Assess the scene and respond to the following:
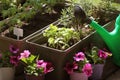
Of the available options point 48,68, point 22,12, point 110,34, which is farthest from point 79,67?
point 22,12

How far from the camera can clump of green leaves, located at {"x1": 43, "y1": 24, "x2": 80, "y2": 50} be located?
1.64 m

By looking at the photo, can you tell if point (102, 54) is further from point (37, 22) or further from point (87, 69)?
point (37, 22)

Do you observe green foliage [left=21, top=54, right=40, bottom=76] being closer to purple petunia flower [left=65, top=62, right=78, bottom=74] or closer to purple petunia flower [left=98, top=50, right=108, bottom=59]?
purple petunia flower [left=65, top=62, right=78, bottom=74]

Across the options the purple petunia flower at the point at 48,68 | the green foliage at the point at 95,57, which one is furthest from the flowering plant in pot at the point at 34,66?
the green foliage at the point at 95,57

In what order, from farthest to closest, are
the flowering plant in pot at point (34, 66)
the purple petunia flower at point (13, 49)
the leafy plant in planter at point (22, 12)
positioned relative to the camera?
the leafy plant in planter at point (22, 12)
the purple petunia flower at point (13, 49)
the flowering plant in pot at point (34, 66)

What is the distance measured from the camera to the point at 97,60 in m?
1.64

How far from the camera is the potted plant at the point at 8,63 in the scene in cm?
158

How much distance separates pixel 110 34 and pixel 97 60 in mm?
173

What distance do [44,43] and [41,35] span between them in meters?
0.05

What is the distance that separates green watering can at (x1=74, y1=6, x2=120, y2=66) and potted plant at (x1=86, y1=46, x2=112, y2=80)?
0.31 feet

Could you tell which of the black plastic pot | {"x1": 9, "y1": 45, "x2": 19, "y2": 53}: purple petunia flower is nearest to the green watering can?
the black plastic pot

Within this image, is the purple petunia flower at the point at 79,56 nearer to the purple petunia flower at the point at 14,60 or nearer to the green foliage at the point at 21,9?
the purple petunia flower at the point at 14,60

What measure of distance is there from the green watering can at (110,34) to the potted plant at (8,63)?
1.20ft

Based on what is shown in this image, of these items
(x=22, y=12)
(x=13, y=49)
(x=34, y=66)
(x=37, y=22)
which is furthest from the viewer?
(x=37, y=22)
